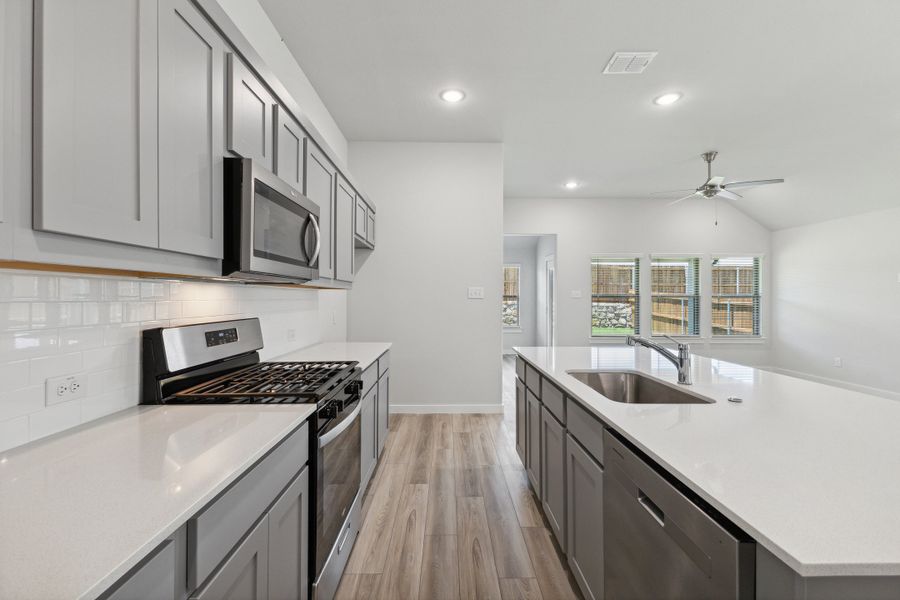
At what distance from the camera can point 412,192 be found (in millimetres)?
4234

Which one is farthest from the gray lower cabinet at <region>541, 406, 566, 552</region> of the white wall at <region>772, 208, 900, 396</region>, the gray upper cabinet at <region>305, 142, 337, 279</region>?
the white wall at <region>772, 208, 900, 396</region>

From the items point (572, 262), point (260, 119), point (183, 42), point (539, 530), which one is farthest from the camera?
point (572, 262)

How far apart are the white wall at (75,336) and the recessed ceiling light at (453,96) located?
2432 mm

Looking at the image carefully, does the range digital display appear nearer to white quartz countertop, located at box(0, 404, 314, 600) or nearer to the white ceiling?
white quartz countertop, located at box(0, 404, 314, 600)

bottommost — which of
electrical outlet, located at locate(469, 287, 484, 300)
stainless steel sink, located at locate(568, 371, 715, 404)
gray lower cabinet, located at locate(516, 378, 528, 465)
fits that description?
gray lower cabinet, located at locate(516, 378, 528, 465)

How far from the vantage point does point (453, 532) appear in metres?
2.10

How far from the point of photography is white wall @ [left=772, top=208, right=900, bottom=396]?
16.8ft

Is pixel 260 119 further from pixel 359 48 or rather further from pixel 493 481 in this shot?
pixel 493 481

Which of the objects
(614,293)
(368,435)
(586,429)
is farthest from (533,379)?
(614,293)

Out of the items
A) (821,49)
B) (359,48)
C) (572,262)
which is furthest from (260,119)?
(572,262)

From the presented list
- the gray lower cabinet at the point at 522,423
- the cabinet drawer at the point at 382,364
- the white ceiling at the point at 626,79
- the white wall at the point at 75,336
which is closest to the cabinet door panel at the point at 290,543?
the white wall at the point at 75,336

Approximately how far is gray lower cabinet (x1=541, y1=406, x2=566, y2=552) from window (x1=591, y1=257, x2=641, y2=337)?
4936mm

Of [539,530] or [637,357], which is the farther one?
[637,357]

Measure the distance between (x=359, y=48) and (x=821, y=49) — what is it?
10.1 ft
